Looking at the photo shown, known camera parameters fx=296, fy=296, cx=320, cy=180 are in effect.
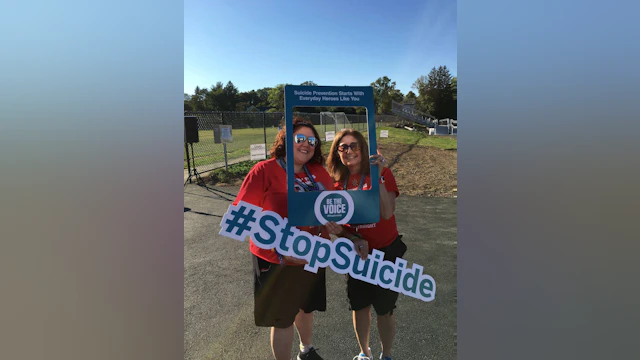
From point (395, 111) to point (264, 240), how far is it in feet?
4.22

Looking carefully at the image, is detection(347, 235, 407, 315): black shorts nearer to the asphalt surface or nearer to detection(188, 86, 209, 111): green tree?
the asphalt surface

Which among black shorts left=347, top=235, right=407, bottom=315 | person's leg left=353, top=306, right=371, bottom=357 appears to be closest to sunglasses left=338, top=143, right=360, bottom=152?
black shorts left=347, top=235, right=407, bottom=315

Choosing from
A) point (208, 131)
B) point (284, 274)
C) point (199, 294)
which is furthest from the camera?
point (208, 131)

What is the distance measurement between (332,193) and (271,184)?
34cm

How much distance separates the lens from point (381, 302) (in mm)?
1891

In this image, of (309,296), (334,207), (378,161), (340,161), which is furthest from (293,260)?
(378,161)

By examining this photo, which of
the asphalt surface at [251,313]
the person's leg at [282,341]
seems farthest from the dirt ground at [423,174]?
the person's leg at [282,341]

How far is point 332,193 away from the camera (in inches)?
64.4

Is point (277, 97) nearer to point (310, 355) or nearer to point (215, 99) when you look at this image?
point (215, 99)

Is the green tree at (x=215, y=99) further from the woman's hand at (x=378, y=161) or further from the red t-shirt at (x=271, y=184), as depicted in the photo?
the woman's hand at (x=378, y=161)

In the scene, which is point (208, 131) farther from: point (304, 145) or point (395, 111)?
point (395, 111)

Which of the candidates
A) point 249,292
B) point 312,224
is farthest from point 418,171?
point 312,224

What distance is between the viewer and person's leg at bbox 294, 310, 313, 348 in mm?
1899

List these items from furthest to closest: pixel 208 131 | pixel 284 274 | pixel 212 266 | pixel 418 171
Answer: pixel 418 171
pixel 212 266
pixel 208 131
pixel 284 274
